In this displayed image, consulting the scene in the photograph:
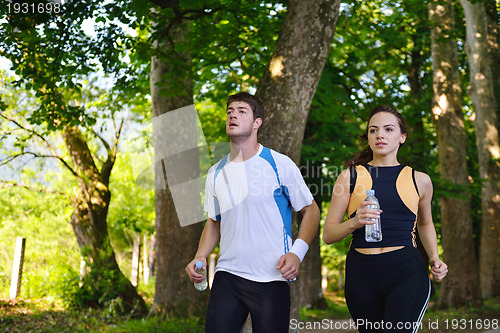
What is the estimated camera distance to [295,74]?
6.67 meters

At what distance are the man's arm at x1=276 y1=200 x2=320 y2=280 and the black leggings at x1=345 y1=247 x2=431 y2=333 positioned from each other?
0.31 meters

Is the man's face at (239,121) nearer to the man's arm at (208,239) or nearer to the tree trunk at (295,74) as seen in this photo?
the man's arm at (208,239)

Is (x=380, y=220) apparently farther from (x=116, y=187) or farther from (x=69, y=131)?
(x=116, y=187)

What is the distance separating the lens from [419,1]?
42.7 feet

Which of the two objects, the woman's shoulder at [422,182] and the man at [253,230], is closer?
the man at [253,230]

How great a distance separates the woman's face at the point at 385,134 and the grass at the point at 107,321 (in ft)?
21.6

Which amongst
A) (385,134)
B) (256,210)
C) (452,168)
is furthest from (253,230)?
(452,168)

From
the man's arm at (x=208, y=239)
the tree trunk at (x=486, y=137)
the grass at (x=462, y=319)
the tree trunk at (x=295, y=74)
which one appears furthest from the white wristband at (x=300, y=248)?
the tree trunk at (x=486, y=137)

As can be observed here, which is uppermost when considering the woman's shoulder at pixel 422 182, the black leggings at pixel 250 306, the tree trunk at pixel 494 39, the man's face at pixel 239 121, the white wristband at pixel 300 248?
the tree trunk at pixel 494 39

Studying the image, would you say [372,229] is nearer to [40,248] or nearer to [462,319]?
[462,319]

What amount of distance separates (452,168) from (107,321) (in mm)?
9772

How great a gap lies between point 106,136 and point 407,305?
1739cm

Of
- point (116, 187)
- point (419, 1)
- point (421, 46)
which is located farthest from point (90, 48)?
point (116, 187)

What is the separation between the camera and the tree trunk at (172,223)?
416 inches
